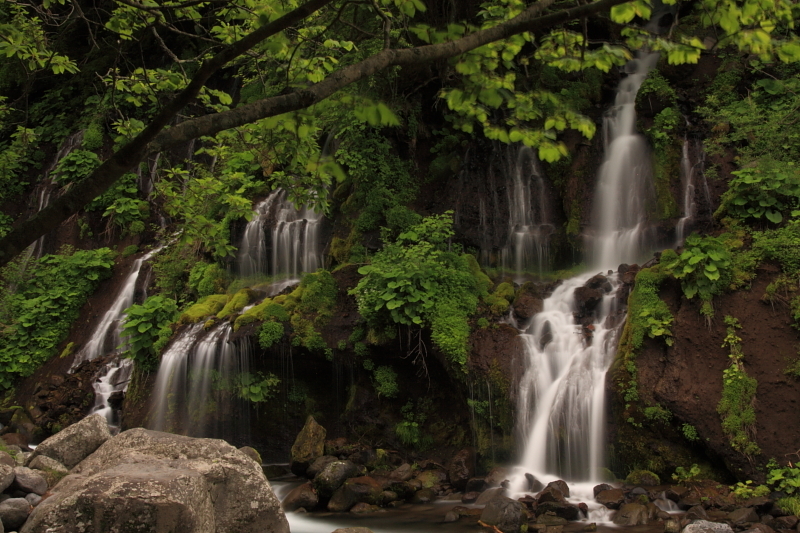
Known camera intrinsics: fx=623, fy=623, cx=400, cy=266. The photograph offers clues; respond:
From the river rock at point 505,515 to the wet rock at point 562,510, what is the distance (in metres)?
0.25

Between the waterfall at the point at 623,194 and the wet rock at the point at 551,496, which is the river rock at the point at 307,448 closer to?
the wet rock at the point at 551,496

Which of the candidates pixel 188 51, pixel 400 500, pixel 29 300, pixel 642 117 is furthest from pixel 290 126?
pixel 188 51

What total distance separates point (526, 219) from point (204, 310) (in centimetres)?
709

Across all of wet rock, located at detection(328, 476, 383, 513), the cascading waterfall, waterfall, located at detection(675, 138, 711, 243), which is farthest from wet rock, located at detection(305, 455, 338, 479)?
waterfall, located at detection(675, 138, 711, 243)

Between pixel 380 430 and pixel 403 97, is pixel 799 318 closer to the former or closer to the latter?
pixel 380 430

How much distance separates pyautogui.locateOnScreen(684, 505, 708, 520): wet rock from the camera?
A: 6758mm

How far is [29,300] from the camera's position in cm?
1653

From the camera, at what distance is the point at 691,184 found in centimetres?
1202

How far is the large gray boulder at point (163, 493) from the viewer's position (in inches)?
186

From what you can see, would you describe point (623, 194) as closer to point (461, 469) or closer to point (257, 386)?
point (461, 469)

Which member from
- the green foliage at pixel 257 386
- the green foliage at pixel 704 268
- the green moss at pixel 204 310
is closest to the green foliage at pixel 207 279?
the green moss at pixel 204 310

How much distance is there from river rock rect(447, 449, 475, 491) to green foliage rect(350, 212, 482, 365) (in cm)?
139

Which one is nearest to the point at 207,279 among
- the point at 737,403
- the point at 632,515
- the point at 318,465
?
the point at 318,465

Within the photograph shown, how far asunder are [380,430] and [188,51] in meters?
16.7
